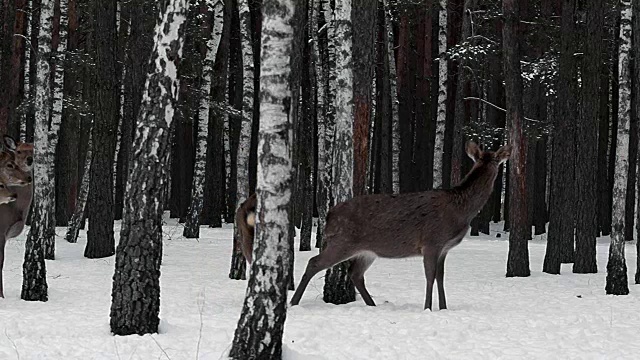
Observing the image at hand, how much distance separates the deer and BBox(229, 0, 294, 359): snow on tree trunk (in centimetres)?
513

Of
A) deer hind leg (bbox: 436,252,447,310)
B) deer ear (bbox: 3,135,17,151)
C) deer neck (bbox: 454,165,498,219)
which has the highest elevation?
deer ear (bbox: 3,135,17,151)

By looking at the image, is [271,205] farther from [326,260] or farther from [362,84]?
[362,84]

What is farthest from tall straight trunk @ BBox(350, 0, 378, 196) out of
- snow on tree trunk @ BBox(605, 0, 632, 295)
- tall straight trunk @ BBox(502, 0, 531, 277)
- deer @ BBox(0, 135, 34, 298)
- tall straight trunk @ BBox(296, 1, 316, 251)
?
tall straight trunk @ BBox(296, 1, 316, 251)

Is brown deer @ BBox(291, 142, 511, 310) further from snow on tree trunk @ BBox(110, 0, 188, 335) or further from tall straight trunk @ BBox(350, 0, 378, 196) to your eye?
snow on tree trunk @ BBox(110, 0, 188, 335)

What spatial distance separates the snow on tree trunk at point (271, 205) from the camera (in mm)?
6469

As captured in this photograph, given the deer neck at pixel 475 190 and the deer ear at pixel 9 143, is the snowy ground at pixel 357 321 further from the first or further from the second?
the deer ear at pixel 9 143

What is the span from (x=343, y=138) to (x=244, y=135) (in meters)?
4.72

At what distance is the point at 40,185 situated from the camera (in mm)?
10406

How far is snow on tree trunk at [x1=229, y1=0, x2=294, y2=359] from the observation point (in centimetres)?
647

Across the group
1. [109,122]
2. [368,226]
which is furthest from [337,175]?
[109,122]

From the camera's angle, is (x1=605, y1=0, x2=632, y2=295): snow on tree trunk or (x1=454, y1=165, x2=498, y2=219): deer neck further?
(x1=605, y1=0, x2=632, y2=295): snow on tree trunk

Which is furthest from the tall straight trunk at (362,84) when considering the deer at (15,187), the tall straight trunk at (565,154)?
the tall straight trunk at (565,154)

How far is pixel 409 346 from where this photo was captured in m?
7.53

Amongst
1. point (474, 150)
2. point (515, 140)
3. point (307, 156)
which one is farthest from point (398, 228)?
point (307, 156)
